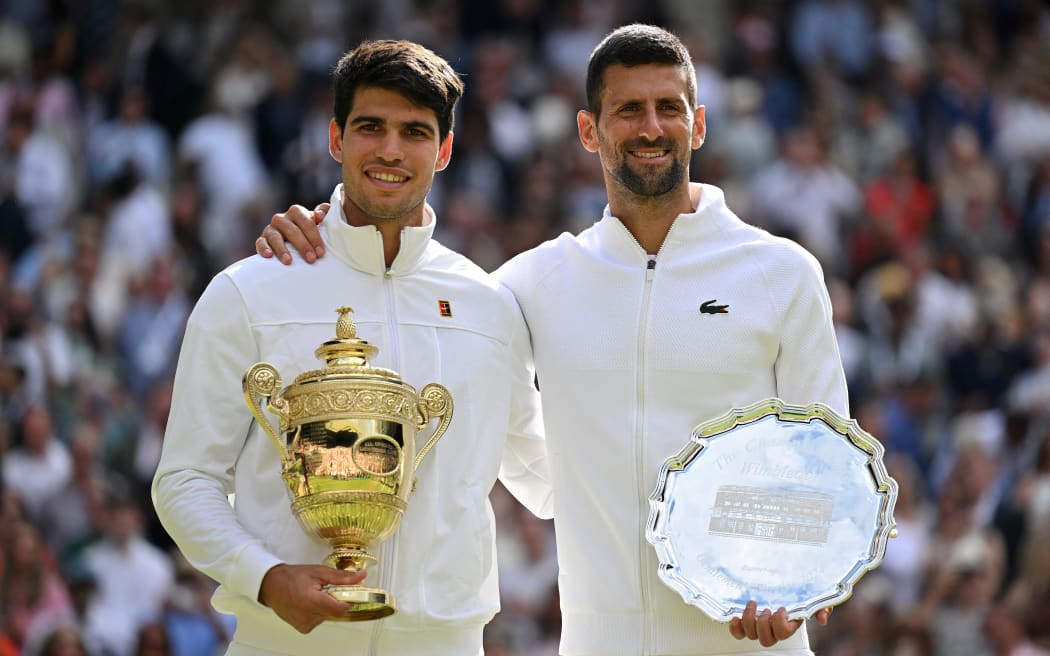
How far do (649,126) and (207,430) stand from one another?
1424 millimetres

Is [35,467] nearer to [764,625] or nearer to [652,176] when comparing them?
[652,176]

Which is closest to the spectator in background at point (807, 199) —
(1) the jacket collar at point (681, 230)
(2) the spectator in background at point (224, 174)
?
(2) the spectator in background at point (224, 174)

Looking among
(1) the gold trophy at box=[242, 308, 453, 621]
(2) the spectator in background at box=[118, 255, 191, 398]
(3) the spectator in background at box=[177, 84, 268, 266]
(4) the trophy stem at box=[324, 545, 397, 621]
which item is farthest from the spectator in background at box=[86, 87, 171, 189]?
(4) the trophy stem at box=[324, 545, 397, 621]

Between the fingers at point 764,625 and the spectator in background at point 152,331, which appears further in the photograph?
the spectator in background at point 152,331

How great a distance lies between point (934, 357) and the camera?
11953 millimetres

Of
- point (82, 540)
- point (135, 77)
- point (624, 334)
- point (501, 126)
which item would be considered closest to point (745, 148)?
point (501, 126)

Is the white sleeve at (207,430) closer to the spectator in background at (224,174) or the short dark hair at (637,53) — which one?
the short dark hair at (637,53)

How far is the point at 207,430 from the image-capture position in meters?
4.95

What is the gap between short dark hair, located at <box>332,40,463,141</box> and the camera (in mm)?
5105

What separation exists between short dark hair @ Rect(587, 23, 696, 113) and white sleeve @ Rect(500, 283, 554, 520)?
0.65m

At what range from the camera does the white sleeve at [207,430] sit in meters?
4.86

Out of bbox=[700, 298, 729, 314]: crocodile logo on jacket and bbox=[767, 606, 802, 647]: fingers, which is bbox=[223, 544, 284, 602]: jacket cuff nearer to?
bbox=[767, 606, 802, 647]: fingers

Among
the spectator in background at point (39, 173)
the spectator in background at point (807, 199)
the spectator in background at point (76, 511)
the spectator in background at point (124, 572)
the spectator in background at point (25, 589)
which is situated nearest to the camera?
the spectator in background at point (25, 589)

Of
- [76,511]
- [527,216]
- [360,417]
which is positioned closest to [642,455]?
[360,417]
